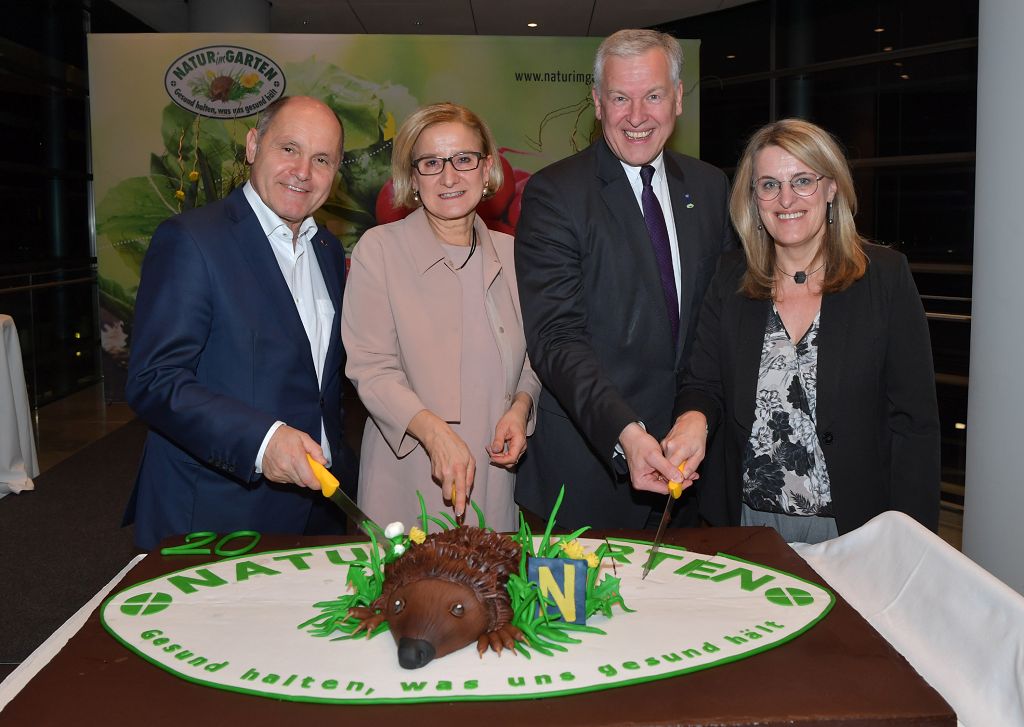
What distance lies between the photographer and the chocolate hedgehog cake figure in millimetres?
1329

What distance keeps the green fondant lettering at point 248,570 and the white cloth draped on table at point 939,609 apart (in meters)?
1.01

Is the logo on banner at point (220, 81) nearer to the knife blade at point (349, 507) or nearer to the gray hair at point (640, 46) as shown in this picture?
the gray hair at point (640, 46)

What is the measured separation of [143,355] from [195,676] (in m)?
1.01

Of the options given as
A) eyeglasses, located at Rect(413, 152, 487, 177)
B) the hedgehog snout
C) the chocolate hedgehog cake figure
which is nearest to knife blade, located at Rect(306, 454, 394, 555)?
the chocolate hedgehog cake figure

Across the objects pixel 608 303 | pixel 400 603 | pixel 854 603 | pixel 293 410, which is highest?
pixel 608 303

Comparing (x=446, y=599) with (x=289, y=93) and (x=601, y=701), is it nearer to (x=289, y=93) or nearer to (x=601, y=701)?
(x=601, y=701)

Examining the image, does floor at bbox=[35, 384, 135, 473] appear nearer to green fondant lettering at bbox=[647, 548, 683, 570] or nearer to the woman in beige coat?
the woman in beige coat

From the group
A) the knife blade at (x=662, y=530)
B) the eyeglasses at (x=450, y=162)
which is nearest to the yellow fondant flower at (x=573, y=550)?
the knife blade at (x=662, y=530)

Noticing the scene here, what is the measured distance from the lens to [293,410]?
229cm

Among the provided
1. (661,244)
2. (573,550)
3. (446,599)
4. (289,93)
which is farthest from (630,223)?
(289,93)

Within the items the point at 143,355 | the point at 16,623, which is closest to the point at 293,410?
the point at 143,355

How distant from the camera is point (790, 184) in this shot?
234cm

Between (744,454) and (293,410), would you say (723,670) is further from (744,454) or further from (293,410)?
(293,410)

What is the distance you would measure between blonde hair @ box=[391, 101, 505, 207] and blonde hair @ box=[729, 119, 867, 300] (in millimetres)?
641
